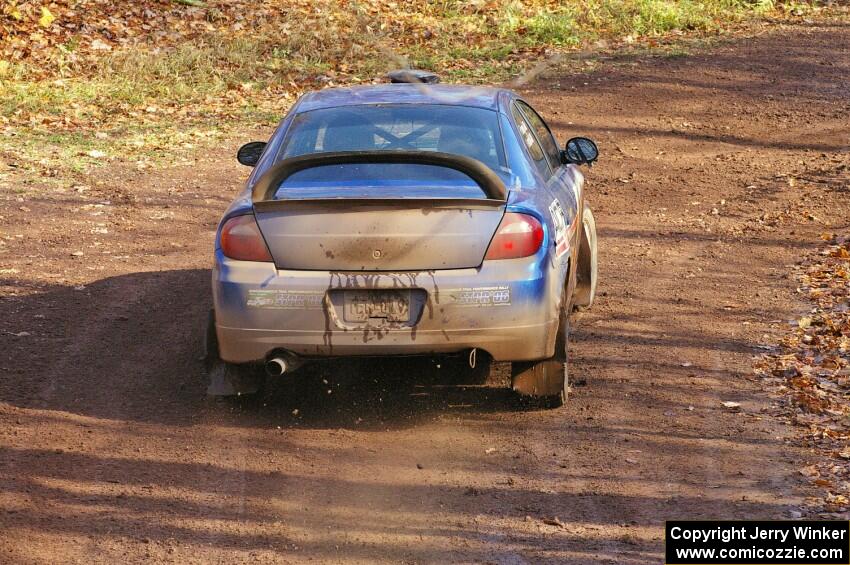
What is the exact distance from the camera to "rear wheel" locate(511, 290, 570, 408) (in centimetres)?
639

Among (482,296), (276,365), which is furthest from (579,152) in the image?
(276,365)

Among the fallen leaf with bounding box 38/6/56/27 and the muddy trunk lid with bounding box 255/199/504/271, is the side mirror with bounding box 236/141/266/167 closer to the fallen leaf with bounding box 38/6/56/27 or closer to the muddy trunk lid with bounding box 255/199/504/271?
the muddy trunk lid with bounding box 255/199/504/271

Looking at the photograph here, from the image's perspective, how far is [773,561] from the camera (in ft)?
15.6

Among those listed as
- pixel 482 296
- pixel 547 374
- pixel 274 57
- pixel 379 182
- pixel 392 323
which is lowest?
pixel 274 57

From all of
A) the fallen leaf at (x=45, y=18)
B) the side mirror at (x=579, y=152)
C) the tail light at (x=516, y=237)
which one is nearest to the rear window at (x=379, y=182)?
the tail light at (x=516, y=237)

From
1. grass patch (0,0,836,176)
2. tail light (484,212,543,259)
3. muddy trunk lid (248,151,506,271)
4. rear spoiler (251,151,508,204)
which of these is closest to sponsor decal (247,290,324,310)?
muddy trunk lid (248,151,506,271)

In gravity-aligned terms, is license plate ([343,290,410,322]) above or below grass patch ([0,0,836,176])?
above

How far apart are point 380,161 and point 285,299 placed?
37.2 inches

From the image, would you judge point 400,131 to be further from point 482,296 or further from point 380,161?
point 482,296

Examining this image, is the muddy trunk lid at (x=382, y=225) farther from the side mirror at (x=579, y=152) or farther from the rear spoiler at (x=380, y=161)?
the side mirror at (x=579, y=152)

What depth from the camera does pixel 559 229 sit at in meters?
6.56

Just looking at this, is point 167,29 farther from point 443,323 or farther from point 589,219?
point 443,323

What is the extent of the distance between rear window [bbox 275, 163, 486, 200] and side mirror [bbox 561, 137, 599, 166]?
175 cm

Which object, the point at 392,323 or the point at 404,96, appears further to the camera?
the point at 404,96
